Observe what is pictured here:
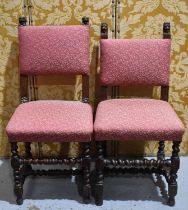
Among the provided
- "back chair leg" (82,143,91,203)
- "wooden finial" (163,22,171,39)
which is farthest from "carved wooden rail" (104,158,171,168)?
"wooden finial" (163,22,171,39)

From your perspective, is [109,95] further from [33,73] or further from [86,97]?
[33,73]

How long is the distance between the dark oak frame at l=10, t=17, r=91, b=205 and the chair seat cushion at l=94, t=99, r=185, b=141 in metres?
0.15

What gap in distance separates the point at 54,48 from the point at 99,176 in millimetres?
799

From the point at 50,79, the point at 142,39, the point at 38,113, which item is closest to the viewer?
the point at 38,113

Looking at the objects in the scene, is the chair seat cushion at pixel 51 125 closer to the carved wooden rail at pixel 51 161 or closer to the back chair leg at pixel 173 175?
the carved wooden rail at pixel 51 161

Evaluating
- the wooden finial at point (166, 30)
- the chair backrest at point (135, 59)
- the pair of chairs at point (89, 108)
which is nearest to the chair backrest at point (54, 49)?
the pair of chairs at point (89, 108)

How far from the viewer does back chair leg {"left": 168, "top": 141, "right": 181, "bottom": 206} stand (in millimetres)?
2227

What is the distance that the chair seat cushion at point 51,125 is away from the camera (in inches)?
84.8

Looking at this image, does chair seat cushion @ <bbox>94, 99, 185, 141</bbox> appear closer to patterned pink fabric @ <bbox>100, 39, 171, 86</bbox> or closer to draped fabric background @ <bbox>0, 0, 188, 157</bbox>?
patterned pink fabric @ <bbox>100, 39, 171, 86</bbox>

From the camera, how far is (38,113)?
227 centimetres

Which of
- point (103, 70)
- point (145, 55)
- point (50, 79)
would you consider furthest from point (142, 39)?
point (50, 79)

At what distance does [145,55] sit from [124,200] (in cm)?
87

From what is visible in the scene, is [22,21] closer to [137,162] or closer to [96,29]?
[96,29]

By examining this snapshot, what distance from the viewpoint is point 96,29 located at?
252 centimetres
